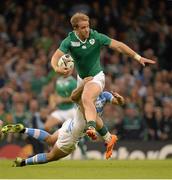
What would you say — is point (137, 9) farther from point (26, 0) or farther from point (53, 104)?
point (53, 104)

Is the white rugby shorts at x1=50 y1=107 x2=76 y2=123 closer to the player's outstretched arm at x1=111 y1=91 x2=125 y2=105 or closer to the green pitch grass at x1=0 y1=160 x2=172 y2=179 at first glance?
the green pitch grass at x1=0 y1=160 x2=172 y2=179

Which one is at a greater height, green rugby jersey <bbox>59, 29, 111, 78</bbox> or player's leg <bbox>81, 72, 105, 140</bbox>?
green rugby jersey <bbox>59, 29, 111, 78</bbox>

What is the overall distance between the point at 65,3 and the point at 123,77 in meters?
3.32

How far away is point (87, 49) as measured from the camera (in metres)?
11.7

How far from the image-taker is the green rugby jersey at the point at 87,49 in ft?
38.4

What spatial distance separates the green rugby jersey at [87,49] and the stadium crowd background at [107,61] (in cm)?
533

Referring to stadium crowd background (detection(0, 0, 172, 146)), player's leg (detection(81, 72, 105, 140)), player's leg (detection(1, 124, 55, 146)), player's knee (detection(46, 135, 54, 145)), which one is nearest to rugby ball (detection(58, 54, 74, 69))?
player's leg (detection(81, 72, 105, 140))

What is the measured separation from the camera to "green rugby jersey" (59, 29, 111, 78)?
460 inches

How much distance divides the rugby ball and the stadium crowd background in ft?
18.2

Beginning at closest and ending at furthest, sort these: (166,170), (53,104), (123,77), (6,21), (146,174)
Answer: (146,174)
(166,170)
(53,104)
(123,77)
(6,21)

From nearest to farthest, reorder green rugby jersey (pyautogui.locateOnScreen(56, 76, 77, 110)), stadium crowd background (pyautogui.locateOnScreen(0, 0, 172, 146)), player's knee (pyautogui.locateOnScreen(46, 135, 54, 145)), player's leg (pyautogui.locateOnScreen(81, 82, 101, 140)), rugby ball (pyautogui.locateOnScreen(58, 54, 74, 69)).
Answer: player's leg (pyautogui.locateOnScreen(81, 82, 101, 140)) < rugby ball (pyautogui.locateOnScreen(58, 54, 74, 69)) < player's knee (pyautogui.locateOnScreen(46, 135, 54, 145)) < green rugby jersey (pyautogui.locateOnScreen(56, 76, 77, 110)) < stadium crowd background (pyautogui.locateOnScreen(0, 0, 172, 146))

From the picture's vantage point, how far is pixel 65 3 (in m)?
20.9

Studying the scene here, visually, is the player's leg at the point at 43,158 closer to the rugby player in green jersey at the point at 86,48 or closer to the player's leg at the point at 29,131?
the player's leg at the point at 29,131

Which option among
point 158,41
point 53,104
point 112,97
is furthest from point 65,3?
point 112,97
